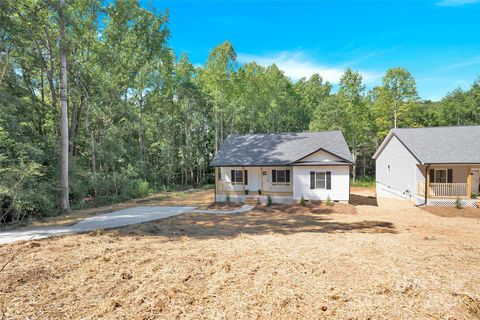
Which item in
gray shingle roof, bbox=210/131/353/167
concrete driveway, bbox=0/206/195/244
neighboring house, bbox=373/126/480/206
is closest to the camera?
concrete driveway, bbox=0/206/195/244

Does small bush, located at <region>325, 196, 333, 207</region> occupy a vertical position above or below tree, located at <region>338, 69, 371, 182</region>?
below

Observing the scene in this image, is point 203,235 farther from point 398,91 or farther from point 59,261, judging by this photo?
point 398,91

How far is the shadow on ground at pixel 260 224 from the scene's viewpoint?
31.2 feet

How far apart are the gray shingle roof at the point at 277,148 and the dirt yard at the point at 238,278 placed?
9.51 meters

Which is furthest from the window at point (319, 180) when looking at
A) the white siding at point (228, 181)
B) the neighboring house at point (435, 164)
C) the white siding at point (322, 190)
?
the neighboring house at point (435, 164)

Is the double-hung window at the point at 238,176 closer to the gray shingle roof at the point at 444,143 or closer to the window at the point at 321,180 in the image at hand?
the window at the point at 321,180

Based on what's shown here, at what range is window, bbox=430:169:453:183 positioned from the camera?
17844 millimetres

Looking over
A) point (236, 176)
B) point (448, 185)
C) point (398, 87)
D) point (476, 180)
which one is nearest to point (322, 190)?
point (236, 176)

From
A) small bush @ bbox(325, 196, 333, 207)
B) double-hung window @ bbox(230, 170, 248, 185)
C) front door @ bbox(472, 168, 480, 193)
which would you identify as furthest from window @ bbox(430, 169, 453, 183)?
double-hung window @ bbox(230, 170, 248, 185)

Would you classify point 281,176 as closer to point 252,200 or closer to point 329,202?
point 252,200

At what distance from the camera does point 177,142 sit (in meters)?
33.6

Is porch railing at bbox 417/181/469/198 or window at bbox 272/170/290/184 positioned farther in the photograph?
window at bbox 272/170/290/184

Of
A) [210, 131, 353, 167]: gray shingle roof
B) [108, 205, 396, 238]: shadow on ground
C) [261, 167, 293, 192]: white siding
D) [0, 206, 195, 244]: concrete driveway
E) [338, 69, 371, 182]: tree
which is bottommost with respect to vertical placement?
[108, 205, 396, 238]: shadow on ground

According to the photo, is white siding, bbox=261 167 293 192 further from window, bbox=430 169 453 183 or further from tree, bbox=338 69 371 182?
tree, bbox=338 69 371 182
